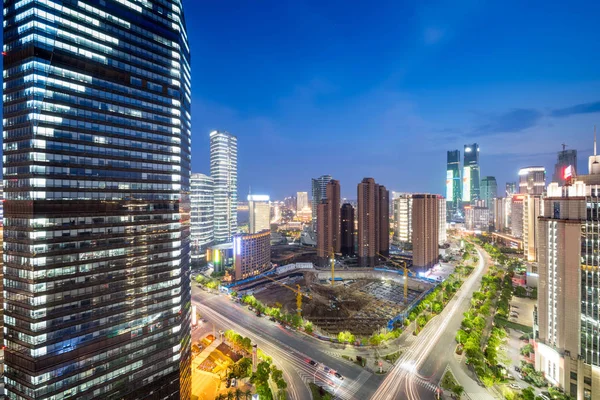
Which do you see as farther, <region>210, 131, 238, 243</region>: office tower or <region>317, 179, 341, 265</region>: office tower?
<region>210, 131, 238, 243</region>: office tower

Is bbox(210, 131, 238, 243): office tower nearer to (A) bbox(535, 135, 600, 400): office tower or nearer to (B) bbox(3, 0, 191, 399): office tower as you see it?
(B) bbox(3, 0, 191, 399): office tower

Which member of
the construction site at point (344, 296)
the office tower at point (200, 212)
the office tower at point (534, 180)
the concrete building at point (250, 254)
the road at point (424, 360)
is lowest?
the construction site at point (344, 296)

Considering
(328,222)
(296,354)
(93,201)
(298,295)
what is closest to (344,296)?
(298,295)

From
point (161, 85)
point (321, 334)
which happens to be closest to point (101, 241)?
point (161, 85)

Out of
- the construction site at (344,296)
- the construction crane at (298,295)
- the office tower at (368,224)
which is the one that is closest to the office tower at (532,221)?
the construction site at (344,296)

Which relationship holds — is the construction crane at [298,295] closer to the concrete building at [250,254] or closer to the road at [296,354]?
the concrete building at [250,254]

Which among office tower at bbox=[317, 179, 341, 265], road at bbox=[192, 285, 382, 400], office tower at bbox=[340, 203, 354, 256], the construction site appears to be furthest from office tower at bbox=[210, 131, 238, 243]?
road at bbox=[192, 285, 382, 400]

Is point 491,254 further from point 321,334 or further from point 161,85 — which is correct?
point 161,85
